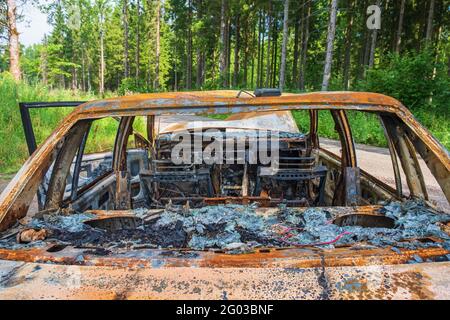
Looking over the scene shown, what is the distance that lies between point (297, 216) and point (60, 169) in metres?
1.54

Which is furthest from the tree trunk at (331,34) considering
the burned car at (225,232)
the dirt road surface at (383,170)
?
the burned car at (225,232)

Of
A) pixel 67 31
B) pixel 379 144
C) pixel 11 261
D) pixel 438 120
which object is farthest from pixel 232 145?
pixel 67 31

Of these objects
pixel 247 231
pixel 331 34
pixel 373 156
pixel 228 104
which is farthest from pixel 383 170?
pixel 331 34

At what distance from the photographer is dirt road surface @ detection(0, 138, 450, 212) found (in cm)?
566

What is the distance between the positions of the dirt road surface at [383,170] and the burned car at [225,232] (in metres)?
3.57

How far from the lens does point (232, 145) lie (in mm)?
3600


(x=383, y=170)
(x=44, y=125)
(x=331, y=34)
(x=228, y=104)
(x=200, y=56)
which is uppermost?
(x=200, y=56)

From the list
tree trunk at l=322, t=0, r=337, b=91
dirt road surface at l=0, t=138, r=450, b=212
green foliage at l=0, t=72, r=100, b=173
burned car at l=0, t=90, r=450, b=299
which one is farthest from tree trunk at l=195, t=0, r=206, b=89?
burned car at l=0, t=90, r=450, b=299

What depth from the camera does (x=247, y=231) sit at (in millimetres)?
1838

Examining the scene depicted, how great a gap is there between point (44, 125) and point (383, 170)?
8.63m

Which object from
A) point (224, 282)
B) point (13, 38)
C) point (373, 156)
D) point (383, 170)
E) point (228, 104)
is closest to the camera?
point (224, 282)

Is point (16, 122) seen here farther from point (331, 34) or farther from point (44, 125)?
point (331, 34)

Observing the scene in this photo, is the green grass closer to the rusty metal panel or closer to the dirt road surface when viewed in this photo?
the dirt road surface

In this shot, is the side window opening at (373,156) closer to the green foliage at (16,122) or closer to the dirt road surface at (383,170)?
the dirt road surface at (383,170)
